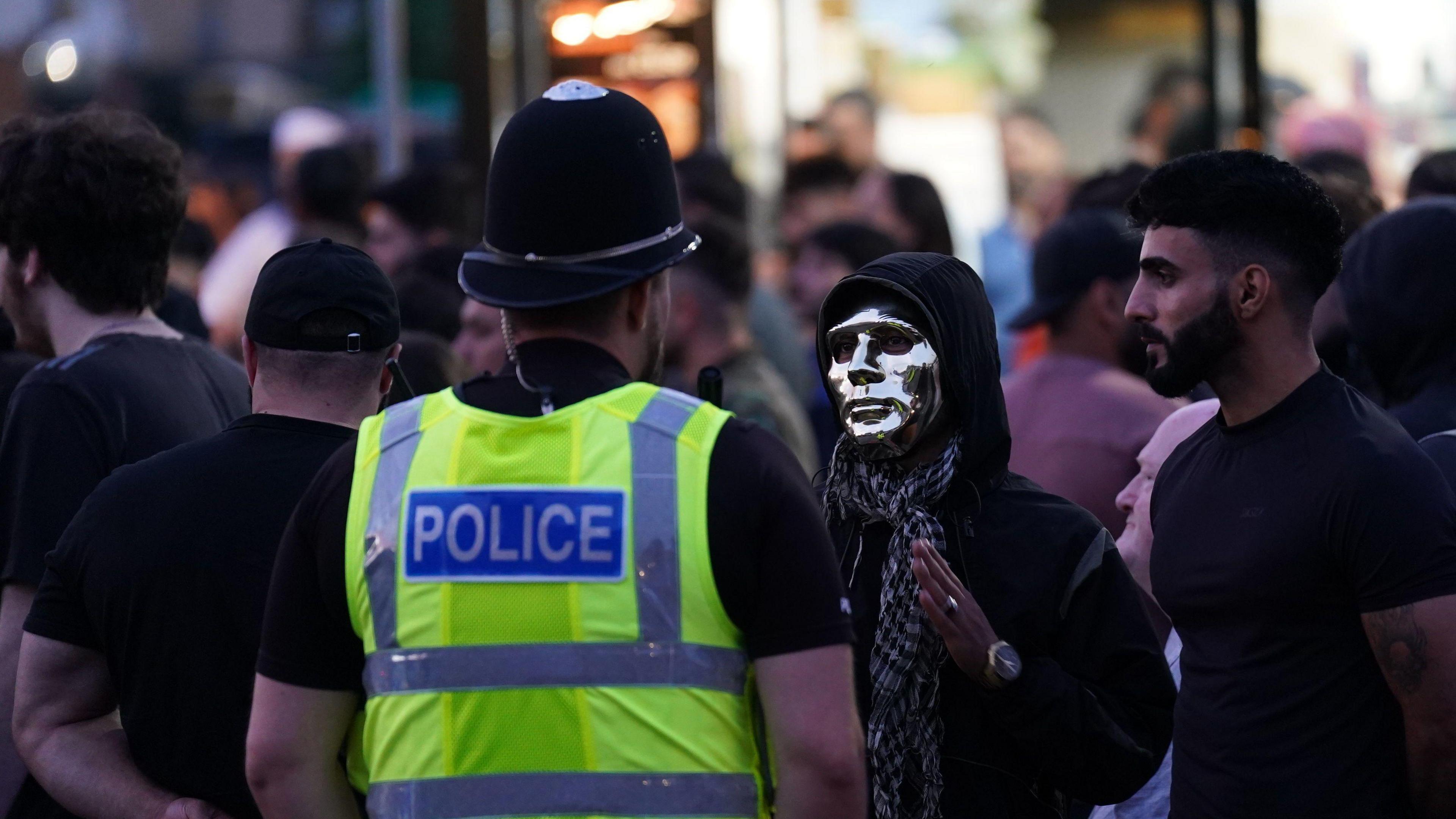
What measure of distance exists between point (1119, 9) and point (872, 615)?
13.1 meters

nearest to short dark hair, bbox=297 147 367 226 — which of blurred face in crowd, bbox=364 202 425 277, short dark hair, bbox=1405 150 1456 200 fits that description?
blurred face in crowd, bbox=364 202 425 277

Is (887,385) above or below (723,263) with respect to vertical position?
above

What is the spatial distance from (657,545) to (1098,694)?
1146 mm

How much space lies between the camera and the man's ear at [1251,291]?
123 inches

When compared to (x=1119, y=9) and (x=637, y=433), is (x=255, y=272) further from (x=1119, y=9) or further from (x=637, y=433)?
(x=1119, y=9)

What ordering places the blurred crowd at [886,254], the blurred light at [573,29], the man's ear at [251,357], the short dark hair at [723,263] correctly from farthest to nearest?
the blurred light at [573,29], the short dark hair at [723,263], the blurred crowd at [886,254], the man's ear at [251,357]

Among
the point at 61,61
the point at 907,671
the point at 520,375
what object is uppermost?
the point at 61,61

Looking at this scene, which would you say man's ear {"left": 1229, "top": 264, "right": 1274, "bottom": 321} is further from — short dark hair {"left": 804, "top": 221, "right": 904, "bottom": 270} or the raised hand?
short dark hair {"left": 804, "top": 221, "right": 904, "bottom": 270}

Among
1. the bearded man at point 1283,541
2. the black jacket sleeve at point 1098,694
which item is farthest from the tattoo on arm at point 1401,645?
the black jacket sleeve at point 1098,694

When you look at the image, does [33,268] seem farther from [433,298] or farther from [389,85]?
[389,85]

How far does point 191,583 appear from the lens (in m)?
3.12

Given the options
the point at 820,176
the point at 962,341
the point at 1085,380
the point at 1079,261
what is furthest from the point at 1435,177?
the point at 820,176

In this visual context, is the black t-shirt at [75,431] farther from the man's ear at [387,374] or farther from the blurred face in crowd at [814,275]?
the blurred face in crowd at [814,275]

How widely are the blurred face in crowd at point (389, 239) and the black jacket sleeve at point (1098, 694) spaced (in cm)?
562
